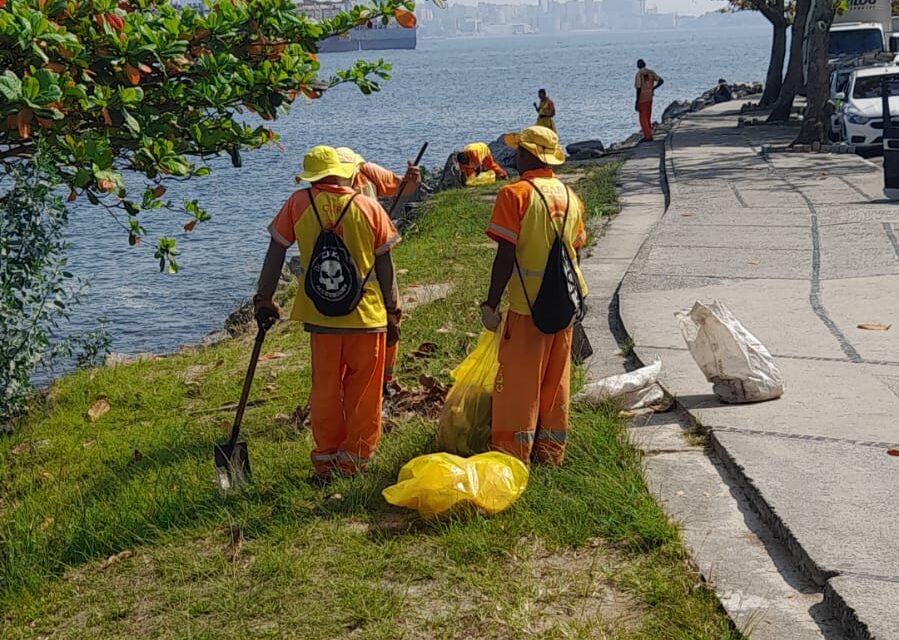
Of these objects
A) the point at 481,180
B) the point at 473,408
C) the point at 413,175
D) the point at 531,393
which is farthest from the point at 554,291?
the point at 481,180

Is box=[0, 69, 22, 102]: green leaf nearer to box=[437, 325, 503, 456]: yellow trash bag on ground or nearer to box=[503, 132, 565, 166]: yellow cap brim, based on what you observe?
box=[503, 132, 565, 166]: yellow cap brim

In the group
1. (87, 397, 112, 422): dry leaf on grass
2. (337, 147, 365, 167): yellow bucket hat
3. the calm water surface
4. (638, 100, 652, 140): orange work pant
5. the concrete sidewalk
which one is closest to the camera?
the concrete sidewalk

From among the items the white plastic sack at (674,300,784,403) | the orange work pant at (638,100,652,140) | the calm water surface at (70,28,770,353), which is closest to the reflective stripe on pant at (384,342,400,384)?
the white plastic sack at (674,300,784,403)

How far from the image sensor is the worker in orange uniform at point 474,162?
21.0 meters

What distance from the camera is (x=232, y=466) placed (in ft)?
20.3

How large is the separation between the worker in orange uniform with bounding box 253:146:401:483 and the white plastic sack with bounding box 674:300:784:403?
178 cm

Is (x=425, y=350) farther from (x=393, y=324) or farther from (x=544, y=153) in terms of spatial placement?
(x=544, y=153)

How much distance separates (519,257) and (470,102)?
61.4 m

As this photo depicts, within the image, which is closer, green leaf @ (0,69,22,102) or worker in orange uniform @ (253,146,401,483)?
green leaf @ (0,69,22,102)

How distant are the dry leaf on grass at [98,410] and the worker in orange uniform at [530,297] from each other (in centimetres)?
406

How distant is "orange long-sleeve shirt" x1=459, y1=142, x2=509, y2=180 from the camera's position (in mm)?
21078

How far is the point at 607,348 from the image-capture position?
28.1ft

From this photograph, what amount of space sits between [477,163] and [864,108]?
21.6 ft

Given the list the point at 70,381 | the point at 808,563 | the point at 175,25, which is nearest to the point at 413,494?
the point at 808,563
